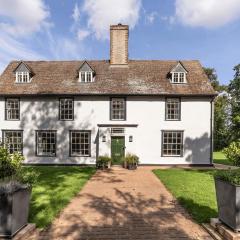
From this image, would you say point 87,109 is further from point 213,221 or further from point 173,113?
point 213,221

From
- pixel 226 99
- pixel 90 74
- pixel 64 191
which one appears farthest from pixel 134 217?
pixel 226 99

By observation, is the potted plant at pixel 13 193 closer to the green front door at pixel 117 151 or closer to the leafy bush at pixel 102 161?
the leafy bush at pixel 102 161

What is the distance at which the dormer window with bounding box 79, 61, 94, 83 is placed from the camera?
86.0ft

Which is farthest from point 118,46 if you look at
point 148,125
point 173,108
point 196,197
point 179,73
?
point 196,197

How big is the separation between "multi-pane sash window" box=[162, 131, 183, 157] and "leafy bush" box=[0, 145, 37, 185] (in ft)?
60.0

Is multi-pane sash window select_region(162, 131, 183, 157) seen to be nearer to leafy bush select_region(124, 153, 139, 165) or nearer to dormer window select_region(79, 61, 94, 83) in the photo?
leafy bush select_region(124, 153, 139, 165)

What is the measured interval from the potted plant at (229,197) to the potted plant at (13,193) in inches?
189

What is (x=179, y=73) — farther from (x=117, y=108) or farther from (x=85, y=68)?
(x=85, y=68)

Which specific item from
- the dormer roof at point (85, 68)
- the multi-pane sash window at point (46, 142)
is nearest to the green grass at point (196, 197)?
the multi-pane sash window at point (46, 142)

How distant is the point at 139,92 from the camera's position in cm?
2491

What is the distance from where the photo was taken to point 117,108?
25266 mm

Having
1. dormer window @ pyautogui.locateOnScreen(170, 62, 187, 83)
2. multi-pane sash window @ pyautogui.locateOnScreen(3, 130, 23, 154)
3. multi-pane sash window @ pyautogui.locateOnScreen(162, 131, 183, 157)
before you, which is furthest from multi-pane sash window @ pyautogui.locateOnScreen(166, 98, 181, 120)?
multi-pane sash window @ pyautogui.locateOnScreen(3, 130, 23, 154)

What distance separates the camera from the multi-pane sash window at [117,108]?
25.2 metres

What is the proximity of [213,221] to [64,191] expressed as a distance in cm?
687
